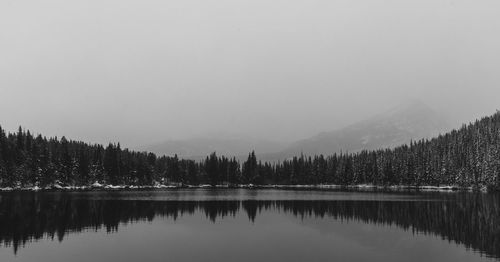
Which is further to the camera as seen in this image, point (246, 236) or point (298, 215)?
point (298, 215)

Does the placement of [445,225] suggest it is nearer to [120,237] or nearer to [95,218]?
[120,237]

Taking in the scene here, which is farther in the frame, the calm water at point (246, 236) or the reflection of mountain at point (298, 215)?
the reflection of mountain at point (298, 215)

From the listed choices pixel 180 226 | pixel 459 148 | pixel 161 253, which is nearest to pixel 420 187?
pixel 459 148

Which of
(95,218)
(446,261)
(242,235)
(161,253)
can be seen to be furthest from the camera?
(95,218)

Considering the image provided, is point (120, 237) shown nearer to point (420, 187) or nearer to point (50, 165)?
point (50, 165)

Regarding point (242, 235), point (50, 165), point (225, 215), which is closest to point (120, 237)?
point (242, 235)

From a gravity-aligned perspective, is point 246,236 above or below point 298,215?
below

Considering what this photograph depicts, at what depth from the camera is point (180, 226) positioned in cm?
5253

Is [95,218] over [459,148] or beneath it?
beneath

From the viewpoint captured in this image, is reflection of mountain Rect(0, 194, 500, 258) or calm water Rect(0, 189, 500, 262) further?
reflection of mountain Rect(0, 194, 500, 258)

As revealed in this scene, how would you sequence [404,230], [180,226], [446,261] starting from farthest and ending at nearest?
[180,226] < [404,230] < [446,261]

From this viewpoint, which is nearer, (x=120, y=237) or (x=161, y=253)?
(x=161, y=253)

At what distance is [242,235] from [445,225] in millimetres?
24904

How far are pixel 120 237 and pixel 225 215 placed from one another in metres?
25.2
